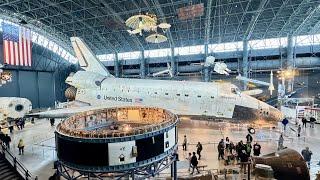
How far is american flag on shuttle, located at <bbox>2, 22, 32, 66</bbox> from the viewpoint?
1109 inches

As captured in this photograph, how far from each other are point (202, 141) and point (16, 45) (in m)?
25.8

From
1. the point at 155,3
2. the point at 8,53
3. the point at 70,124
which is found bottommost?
the point at 70,124

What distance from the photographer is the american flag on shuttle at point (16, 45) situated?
92.4 feet

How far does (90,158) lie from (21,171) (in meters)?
6.46

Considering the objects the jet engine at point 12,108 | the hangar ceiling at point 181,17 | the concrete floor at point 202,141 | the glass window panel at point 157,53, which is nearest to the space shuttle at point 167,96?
the concrete floor at point 202,141

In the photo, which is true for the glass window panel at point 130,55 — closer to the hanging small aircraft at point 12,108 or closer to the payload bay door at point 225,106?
the hanging small aircraft at point 12,108

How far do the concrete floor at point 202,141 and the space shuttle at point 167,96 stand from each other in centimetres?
166

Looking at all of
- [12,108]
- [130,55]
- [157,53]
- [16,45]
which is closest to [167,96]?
[12,108]

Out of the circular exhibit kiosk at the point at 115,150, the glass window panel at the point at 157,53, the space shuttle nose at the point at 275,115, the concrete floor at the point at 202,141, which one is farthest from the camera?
the glass window panel at the point at 157,53

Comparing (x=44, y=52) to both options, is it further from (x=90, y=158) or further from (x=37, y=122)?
(x=90, y=158)

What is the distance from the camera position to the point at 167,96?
21.1 meters

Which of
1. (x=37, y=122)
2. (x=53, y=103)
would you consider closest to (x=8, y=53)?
(x=37, y=122)

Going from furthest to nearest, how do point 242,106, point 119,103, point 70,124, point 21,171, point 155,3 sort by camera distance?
point 155,3 < point 119,103 < point 242,106 < point 21,171 < point 70,124

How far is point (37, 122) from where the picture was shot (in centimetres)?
2834
